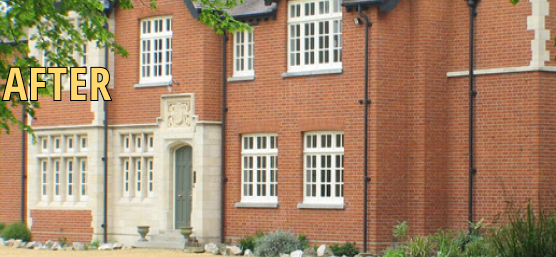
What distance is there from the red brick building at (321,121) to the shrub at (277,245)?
0.72 metres

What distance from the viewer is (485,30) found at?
81.1 feet

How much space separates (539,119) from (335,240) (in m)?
5.23

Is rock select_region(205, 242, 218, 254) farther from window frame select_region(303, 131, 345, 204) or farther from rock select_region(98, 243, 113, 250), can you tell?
rock select_region(98, 243, 113, 250)

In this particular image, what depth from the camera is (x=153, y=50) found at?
29328 millimetres

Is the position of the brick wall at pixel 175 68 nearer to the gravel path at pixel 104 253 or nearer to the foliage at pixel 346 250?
the gravel path at pixel 104 253

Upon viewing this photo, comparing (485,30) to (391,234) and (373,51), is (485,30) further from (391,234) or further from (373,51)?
(391,234)

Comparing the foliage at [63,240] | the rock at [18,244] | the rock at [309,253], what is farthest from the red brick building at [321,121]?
the rock at [18,244]

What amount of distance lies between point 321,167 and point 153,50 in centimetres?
602

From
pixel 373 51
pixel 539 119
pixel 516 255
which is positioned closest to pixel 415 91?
pixel 373 51

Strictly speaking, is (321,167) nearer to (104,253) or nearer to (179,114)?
Answer: (179,114)

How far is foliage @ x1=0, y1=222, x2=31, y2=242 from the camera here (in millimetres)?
31328

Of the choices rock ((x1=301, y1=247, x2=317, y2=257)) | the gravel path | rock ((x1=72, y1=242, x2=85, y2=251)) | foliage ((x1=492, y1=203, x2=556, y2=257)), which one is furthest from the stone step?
foliage ((x1=492, y1=203, x2=556, y2=257))

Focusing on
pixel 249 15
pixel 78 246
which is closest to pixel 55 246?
pixel 78 246

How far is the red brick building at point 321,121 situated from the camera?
2430 cm
